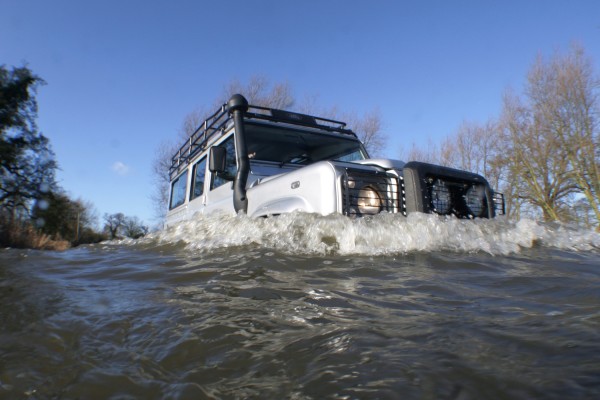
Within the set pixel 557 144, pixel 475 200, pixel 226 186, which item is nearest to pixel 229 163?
pixel 226 186

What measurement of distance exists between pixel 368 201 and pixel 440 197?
0.69 metres

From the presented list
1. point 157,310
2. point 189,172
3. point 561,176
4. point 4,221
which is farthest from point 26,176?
point 561,176

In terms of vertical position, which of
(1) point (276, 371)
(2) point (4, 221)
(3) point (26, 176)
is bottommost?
(1) point (276, 371)

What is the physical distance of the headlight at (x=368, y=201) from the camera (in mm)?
2938

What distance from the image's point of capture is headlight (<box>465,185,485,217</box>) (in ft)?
11.2

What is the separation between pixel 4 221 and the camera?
46.2 feet

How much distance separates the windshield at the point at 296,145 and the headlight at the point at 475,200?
167 cm

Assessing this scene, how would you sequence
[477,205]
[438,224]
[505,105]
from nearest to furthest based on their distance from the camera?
[438,224], [477,205], [505,105]

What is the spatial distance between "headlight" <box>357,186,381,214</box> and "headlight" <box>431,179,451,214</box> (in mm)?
472

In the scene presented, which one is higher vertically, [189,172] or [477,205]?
[189,172]

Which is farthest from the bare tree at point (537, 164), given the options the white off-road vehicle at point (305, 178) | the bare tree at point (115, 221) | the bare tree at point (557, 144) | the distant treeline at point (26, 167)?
the bare tree at point (115, 221)

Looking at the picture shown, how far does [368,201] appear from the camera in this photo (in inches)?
118

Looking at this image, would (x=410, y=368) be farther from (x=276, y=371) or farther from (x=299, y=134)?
(x=299, y=134)

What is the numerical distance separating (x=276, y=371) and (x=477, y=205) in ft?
10.0
